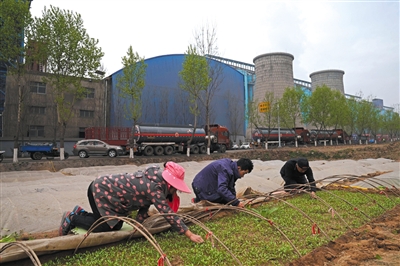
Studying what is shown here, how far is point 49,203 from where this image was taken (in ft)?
17.2

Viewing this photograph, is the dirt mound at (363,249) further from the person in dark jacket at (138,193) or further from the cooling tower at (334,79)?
the cooling tower at (334,79)

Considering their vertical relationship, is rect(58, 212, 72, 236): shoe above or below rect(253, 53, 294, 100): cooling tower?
below

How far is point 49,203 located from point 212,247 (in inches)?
149

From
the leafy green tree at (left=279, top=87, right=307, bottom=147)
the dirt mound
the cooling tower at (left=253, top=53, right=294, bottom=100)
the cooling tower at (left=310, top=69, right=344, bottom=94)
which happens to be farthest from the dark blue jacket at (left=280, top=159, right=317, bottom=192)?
the cooling tower at (left=310, top=69, right=344, bottom=94)

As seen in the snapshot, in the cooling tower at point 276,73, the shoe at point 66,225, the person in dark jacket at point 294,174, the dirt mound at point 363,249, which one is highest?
the cooling tower at point 276,73

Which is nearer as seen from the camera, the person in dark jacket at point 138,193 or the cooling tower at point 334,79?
the person in dark jacket at point 138,193

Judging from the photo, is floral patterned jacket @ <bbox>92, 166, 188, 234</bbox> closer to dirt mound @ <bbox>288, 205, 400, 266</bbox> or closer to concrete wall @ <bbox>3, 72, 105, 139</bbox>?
dirt mound @ <bbox>288, 205, 400, 266</bbox>

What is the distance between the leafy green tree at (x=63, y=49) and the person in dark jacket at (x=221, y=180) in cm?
1270

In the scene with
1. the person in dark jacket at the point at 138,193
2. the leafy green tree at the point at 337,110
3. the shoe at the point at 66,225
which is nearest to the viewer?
the person in dark jacket at the point at 138,193

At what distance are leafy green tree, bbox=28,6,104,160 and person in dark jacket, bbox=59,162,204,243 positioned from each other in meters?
13.4

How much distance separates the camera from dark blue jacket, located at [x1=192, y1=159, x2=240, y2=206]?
4273mm

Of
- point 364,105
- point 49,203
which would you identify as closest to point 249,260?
point 49,203

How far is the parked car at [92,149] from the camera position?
56.3 ft

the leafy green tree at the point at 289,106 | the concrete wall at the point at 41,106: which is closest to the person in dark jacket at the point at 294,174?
the concrete wall at the point at 41,106
